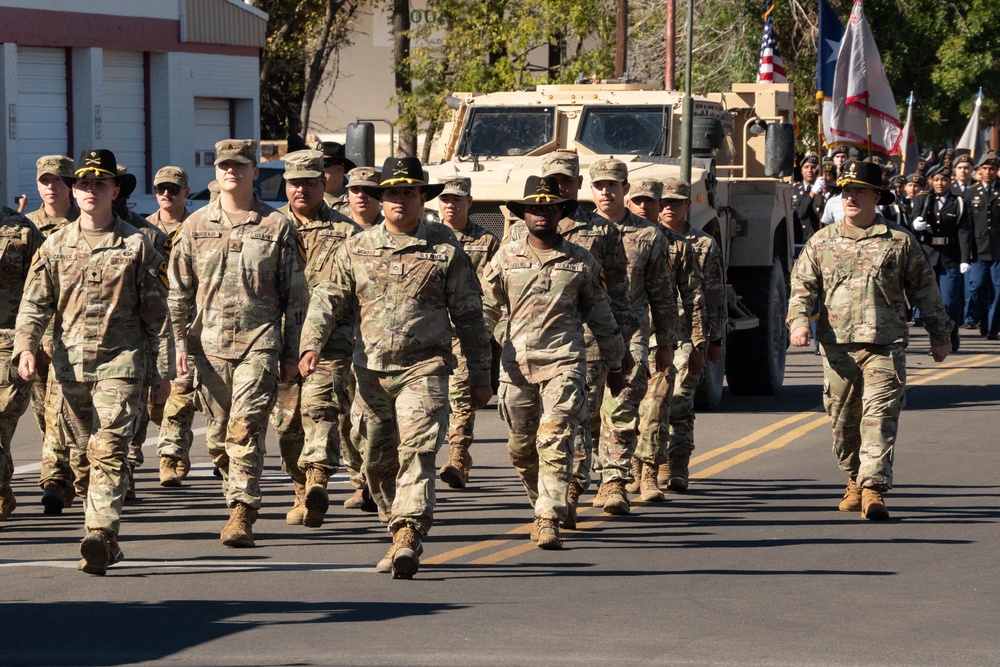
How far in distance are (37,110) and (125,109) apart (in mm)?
2725

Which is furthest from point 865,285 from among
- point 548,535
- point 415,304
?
point 415,304

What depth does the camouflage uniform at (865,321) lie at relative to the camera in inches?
424

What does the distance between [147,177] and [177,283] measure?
25.6 m

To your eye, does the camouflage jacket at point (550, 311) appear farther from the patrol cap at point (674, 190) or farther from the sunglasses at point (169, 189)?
the sunglasses at point (169, 189)

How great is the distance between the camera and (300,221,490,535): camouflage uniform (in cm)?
904

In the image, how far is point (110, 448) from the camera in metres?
9.06

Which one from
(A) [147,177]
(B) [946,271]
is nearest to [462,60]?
(A) [147,177]

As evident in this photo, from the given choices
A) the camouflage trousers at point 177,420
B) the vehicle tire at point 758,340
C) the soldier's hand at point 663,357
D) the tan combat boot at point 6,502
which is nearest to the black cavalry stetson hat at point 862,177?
the soldier's hand at point 663,357

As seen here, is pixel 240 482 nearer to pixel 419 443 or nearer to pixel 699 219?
pixel 419 443

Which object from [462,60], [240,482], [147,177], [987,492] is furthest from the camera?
[462,60]

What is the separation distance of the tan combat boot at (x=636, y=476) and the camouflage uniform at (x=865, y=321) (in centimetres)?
124

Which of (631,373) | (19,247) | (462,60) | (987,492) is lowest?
(987,492)

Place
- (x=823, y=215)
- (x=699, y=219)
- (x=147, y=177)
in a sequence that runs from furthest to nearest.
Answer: (x=147, y=177), (x=823, y=215), (x=699, y=219)

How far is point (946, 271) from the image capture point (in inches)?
899
